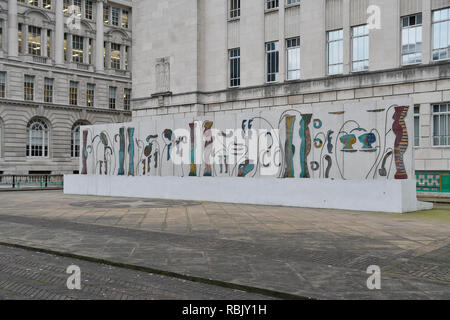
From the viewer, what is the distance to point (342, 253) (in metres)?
8.49

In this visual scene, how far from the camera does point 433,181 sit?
23.3 metres

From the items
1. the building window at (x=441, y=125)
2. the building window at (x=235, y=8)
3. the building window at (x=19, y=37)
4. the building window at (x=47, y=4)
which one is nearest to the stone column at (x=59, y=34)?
the building window at (x=47, y=4)

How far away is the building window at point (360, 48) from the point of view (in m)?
26.7

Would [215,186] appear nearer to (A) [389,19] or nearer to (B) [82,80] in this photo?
(A) [389,19]

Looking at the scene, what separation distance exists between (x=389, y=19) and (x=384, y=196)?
13.3m

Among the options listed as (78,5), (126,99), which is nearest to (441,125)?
(126,99)

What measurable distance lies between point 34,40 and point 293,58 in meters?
33.3

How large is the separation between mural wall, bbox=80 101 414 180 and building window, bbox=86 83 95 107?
32512mm

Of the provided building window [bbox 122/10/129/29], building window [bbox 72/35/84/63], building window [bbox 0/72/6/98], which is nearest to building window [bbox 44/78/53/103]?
building window [bbox 72/35/84/63]

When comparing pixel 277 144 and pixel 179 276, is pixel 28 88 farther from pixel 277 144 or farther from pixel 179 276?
pixel 179 276

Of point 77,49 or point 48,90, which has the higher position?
point 77,49

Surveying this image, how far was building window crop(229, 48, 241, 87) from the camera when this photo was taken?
107ft

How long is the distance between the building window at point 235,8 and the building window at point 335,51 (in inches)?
294

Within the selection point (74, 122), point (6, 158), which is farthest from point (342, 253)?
point (74, 122)
